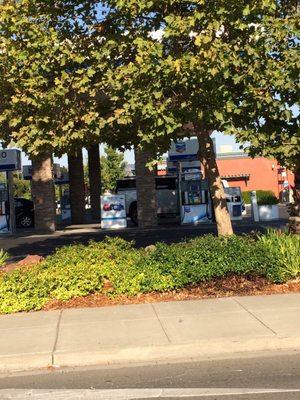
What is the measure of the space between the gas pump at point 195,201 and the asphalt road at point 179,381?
17812 mm

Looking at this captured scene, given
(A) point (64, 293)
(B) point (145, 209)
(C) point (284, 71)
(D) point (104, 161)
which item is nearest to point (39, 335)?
(A) point (64, 293)

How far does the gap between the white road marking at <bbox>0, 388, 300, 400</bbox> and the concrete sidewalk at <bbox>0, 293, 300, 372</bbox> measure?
0.85 metres

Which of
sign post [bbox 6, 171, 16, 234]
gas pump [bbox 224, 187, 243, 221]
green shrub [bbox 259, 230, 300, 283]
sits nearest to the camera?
green shrub [bbox 259, 230, 300, 283]

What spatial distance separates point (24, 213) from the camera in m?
27.4

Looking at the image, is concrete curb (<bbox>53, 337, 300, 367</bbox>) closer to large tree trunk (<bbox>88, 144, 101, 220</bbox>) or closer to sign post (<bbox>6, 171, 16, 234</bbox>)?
sign post (<bbox>6, 171, 16, 234</bbox>)

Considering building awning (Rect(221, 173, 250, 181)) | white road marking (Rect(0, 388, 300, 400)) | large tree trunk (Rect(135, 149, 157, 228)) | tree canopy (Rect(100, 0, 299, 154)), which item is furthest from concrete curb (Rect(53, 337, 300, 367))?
building awning (Rect(221, 173, 250, 181))

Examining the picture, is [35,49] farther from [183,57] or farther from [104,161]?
[104,161]

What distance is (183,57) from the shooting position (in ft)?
26.1

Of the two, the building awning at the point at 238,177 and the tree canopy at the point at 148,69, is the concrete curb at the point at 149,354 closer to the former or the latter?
the tree canopy at the point at 148,69

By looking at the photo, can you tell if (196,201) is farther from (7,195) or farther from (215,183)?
(215,183)

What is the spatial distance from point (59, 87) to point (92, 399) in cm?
511

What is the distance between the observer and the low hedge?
8.82 m

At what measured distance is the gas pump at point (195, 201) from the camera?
24.1 meters

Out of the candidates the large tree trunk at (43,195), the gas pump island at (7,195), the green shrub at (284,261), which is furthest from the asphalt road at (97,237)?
the green shrub at (284,261)
